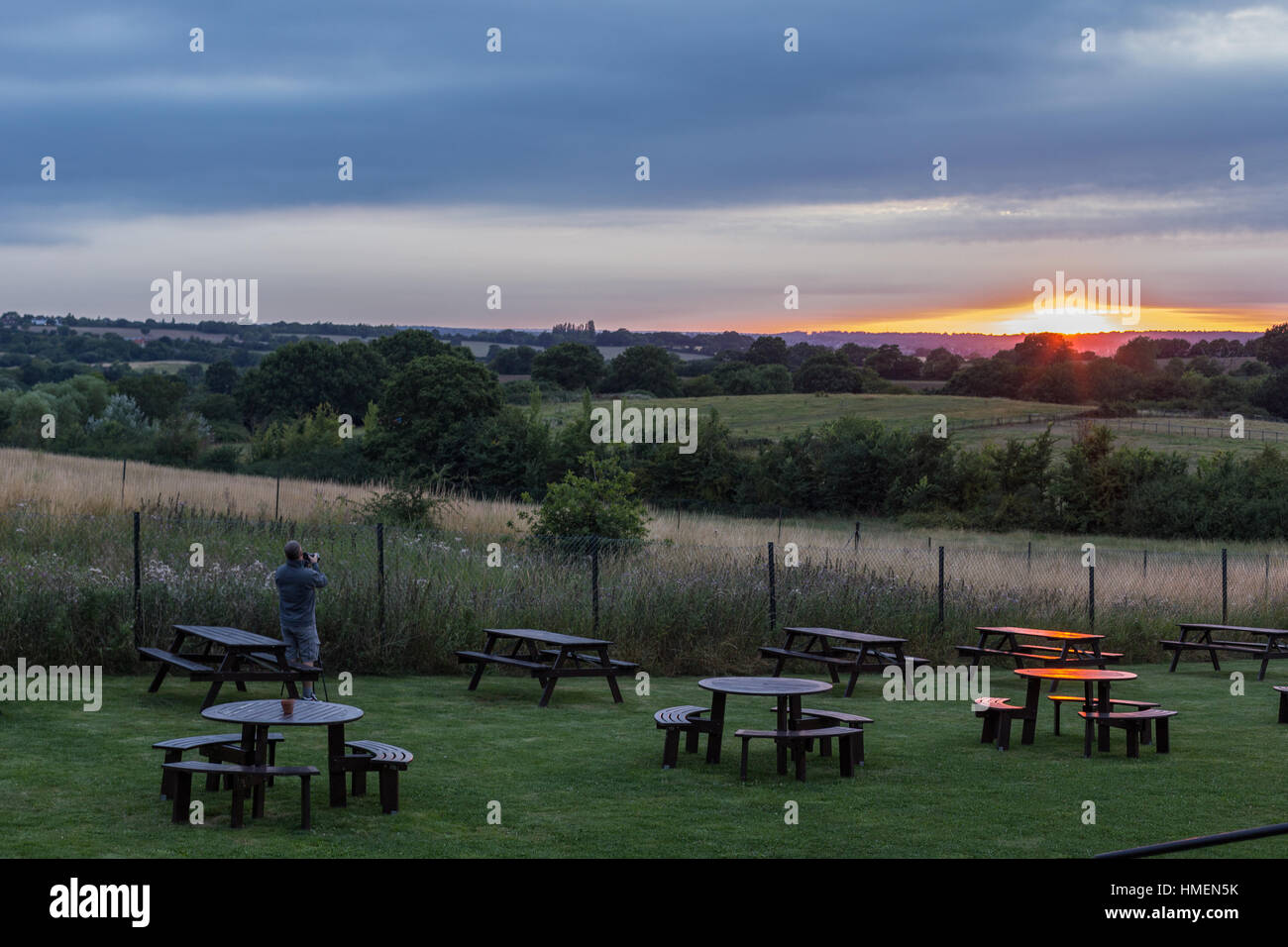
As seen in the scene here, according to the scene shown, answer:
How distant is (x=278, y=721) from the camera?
8.09m

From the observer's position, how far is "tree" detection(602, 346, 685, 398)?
114m

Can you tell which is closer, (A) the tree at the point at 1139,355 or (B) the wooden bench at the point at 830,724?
(B) the wooden bench at the point at 830,724

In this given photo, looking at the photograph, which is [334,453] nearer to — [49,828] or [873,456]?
[873,456]

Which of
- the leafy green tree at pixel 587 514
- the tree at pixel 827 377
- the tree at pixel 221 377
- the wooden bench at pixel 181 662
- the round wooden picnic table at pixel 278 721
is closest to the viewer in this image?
the round wooden picnic table at pixel 278 721

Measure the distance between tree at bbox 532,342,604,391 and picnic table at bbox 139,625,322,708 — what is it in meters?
99.6

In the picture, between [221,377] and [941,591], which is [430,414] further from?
[221,377]

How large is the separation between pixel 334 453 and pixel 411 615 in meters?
45.4

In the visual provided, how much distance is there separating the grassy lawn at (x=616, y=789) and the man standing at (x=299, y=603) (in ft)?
2.83

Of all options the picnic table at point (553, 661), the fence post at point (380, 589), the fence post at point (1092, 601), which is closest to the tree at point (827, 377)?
the fence post at point (1092, 601)

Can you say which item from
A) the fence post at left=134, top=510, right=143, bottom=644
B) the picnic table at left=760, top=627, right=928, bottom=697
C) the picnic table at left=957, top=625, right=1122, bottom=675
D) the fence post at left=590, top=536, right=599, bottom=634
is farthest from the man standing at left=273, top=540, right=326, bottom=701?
the picnic table at left=957, top=625, right=1122, bottom=675

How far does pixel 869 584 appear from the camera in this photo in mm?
19484

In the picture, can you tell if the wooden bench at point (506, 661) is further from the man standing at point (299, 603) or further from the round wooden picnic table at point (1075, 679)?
the round wooden picnic table at point (1075, 679)

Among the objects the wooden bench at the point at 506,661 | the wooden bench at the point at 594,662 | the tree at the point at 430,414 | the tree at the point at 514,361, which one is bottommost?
the wooden bench at the point at 594,662

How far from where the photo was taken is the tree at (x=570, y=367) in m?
113
